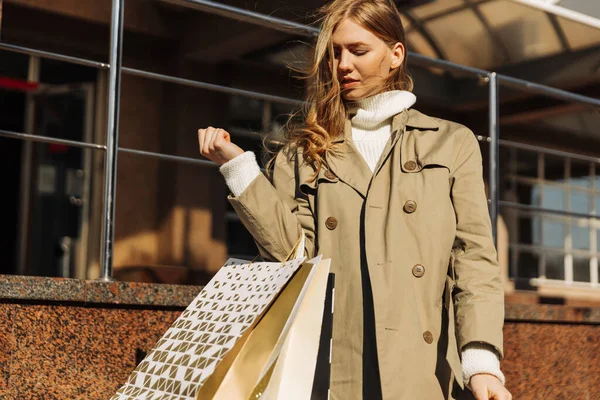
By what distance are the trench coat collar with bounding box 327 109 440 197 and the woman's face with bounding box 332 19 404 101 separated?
3.6 inches

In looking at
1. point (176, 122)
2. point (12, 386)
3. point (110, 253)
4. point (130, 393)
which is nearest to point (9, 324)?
point (12, 386)

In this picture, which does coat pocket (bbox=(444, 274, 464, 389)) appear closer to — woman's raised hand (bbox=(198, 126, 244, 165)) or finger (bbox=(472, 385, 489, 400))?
finger (bbox=(472, 385, 489, 400))

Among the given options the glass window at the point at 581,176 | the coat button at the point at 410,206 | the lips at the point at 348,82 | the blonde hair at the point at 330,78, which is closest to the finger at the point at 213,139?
the blonde hair at the point at 330,78

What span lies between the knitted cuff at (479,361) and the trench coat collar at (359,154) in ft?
1.46

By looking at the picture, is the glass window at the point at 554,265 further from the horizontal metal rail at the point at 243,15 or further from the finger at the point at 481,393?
the finger at the point at 481,393

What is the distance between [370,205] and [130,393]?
2.28ft

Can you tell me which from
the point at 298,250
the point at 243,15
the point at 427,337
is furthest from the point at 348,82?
the point at 243,15

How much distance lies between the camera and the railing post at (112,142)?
2.77 metres

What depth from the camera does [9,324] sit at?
237cm

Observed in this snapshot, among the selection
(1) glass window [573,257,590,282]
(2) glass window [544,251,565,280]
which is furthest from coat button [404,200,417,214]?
(1) glass window [573,257,590,282]

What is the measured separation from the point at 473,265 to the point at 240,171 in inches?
23.0

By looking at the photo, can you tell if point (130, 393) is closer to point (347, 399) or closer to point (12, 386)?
point (347, 399)

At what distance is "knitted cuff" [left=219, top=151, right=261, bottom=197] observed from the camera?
6.59ft

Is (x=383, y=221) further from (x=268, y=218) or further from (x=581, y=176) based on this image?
(x=581, y=176)
